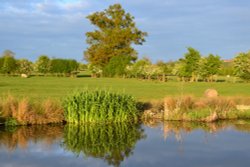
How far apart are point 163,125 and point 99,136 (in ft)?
13.3

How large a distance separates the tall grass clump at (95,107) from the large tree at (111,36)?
58293 mm

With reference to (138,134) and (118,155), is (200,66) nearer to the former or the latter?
(138,134)

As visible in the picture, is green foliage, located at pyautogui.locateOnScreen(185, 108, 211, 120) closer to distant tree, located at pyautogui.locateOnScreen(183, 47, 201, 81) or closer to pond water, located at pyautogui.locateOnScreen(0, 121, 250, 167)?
pond water, located at pyautogui.locateOnScreen(0, 121, 250, 167)

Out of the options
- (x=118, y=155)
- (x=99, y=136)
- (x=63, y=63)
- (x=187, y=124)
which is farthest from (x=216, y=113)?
(x=63, y=63)

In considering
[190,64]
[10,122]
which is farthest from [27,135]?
[190,64]

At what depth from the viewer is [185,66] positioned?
62.9m

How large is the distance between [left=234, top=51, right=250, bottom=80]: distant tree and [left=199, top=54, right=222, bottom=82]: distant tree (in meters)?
2.77

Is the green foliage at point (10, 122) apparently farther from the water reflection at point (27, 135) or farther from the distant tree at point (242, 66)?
the distant tree at point (242, 66)

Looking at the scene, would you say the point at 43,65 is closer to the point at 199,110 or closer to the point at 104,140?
the point at 199,110

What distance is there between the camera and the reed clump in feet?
60.7

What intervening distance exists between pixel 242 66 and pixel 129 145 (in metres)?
47.1

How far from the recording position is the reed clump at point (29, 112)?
18516 millimetres

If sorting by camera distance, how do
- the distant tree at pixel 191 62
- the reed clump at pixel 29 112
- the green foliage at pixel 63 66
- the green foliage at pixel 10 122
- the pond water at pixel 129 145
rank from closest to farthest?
1. the pond water at pixel 129 145
2. the green foliage at pixel 10 122
3. the reed clump at pixel 29 112
4. the distant tree at pixel 191 62
5. the green foliage at pixel 63 66

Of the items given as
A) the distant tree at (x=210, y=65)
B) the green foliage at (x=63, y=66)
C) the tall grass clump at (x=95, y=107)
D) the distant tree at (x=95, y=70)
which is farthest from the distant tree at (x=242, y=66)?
the tall grass clump at (x=95, y=107)
